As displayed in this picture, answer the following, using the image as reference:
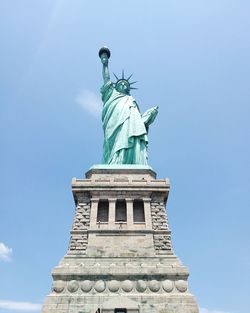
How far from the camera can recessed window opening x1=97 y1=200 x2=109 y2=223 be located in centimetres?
2057

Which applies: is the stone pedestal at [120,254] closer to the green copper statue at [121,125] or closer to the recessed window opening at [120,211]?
the recessed window opening at [120,211]

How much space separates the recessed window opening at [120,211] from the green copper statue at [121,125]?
166 inches

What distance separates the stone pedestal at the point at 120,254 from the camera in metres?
16.3

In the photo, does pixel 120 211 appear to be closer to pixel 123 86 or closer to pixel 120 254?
pixel 120 254

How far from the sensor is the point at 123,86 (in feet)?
106

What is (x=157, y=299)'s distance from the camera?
54.0ft

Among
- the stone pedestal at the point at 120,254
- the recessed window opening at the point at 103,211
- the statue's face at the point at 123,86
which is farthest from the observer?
the statue's face at the point at 123,86

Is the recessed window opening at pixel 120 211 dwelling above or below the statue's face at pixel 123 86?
below

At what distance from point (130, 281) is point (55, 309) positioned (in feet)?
13.1

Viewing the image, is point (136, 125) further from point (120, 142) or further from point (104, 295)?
point (104, 295)

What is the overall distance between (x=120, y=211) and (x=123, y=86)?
15.4 meters

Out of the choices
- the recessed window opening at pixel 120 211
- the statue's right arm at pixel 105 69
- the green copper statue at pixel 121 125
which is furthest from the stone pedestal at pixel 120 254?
the statue's right arm at pixel 105 69

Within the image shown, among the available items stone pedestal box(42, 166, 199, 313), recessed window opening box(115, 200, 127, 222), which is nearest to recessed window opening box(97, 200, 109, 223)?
stone pedestal box(42, 166, 199, 313)

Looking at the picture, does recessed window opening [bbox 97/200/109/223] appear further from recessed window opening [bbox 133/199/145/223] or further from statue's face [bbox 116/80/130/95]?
statue's face [bbox 116/80/130/95]
